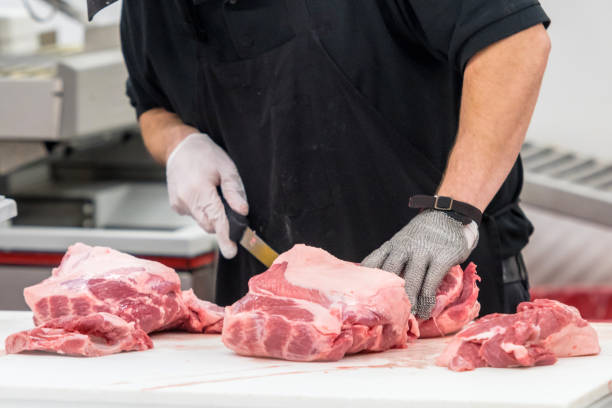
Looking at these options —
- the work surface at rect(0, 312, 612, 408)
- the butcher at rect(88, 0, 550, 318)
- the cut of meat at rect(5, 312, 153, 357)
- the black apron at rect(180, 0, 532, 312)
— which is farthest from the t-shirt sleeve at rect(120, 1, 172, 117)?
the work surface at rect(0, 312, 612, 408)

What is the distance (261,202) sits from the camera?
2207mm

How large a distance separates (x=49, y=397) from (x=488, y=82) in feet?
3.47

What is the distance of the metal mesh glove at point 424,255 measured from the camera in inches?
63.3

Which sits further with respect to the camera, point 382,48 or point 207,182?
point 207,182

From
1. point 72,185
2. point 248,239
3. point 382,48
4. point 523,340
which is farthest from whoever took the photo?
point 72,185

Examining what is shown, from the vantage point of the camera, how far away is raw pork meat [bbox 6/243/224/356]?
1566 millimetres

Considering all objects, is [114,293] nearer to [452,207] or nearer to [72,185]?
[452,207]

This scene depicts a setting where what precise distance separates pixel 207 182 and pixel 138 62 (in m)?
0.42

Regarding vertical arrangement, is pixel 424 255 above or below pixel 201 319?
above

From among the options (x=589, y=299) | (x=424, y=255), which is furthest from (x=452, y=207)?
(x=589, y=299)

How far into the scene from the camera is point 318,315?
4.92ft

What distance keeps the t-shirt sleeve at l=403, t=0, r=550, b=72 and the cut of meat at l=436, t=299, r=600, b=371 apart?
561 mm

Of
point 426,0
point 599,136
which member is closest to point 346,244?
point 426,0

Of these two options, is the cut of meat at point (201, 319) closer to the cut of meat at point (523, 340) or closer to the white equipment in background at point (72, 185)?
the cut of meat at point (523, 340)
